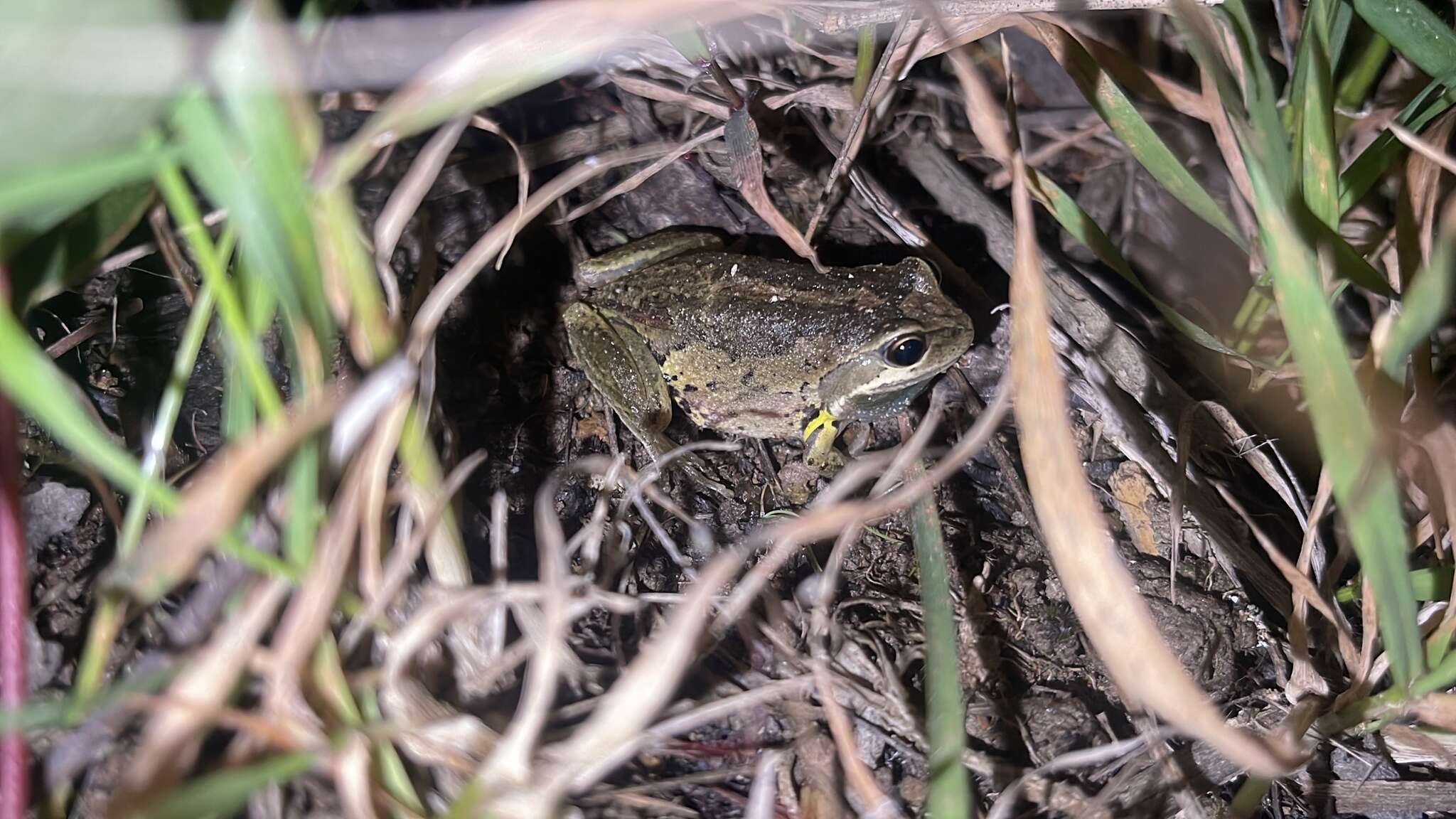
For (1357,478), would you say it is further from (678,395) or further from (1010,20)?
(678,395)

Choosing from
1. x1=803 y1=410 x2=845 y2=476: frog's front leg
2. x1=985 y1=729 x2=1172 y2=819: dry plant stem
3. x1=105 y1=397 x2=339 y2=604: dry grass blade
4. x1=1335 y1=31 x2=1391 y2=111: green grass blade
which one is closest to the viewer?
x1=105 y1=397 x2=339 y2=604: dry grass blade

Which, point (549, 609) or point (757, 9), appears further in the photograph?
point (757, 9)

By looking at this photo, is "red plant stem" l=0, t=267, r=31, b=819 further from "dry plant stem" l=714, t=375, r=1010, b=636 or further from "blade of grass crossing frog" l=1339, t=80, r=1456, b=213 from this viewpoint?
"blade of grass crossing frog" l=1339, t=80, r=1456, b=213

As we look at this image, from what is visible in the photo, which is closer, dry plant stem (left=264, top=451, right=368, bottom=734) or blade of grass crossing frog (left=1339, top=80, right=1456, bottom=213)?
dry plant stem (left=264, top=451, right=368, bottom=734)

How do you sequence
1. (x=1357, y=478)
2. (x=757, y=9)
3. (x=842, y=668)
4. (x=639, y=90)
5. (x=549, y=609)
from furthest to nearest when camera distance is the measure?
(x=639, y=90), (x=842, y=668), (x=757, y=9), (x=1357, y=478), (x=549, y=609)

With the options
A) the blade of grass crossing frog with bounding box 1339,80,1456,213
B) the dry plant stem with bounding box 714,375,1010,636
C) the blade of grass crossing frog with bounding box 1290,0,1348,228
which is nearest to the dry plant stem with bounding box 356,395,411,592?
the dry plant stem with bounding box 714,375,1010,636

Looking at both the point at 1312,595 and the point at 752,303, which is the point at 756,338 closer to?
the point at 752,303

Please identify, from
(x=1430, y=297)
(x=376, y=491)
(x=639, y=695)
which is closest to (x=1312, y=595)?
(x=1430, y=297)

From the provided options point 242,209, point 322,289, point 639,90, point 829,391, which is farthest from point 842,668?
point 639,90
